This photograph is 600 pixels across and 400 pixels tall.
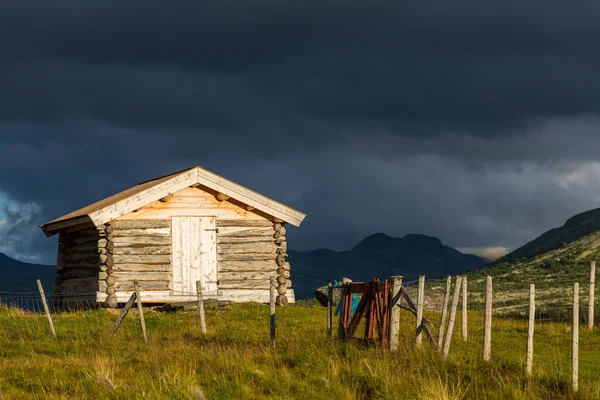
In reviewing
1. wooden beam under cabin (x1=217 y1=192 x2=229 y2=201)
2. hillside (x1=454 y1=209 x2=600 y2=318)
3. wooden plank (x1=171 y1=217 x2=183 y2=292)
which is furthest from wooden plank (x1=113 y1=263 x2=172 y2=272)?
hillside (x1=454 y1=209 x2=600 y2=318)

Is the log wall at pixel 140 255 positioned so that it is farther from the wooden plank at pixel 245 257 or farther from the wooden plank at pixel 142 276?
the wooden plank at pixel 245 257

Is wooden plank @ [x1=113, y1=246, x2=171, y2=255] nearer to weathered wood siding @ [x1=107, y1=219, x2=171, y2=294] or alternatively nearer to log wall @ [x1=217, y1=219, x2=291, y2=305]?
weathered wood siding @ [x1=107, y1=219, x2=171, y2=294]

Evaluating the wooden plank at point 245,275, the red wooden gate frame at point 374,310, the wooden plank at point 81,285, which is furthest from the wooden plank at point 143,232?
the red wooden gate frame at point 374,310

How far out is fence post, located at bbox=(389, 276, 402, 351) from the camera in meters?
16.3

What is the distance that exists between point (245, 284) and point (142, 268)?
3816mm

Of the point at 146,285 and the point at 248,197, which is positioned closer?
the point at 146,285

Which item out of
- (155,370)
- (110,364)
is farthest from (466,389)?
(110,364)

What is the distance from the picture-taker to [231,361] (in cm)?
1554

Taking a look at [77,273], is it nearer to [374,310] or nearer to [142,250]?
[142,250]

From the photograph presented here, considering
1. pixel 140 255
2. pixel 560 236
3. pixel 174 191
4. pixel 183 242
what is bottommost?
pixel 140 255

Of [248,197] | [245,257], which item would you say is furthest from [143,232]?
[248,197]

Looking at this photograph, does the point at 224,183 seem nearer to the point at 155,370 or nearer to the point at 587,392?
the point at 155,370

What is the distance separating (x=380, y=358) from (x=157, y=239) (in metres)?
15.7

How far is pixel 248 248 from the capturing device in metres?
30.8
